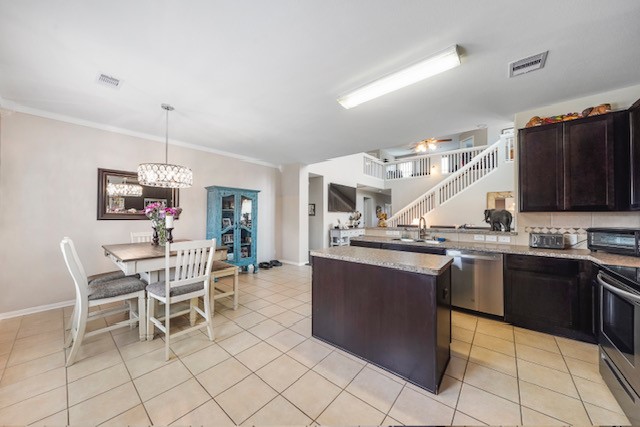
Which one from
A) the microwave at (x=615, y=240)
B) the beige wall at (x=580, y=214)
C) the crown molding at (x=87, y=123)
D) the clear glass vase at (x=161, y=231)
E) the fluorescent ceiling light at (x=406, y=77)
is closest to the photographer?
the fluorescent ceiling light at (x=406, y=77)

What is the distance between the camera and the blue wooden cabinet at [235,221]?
4344 millimetres

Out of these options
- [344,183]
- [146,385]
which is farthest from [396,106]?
[344,183]

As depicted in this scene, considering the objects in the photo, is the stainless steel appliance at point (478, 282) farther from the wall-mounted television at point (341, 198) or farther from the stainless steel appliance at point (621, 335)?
the wall-mounted television at point (341, 198)

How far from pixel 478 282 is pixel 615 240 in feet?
3.86

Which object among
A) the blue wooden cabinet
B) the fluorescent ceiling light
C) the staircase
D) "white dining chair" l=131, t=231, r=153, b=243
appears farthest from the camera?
the staircase

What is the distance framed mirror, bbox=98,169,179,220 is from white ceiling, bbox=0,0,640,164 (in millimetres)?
801

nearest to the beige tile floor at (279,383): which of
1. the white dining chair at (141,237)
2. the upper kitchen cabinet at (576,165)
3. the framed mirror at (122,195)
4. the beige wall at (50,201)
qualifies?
the beige wall at (50,201)

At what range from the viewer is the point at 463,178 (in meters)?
6.06

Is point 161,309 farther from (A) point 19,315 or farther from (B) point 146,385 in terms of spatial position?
(A) point 19,315

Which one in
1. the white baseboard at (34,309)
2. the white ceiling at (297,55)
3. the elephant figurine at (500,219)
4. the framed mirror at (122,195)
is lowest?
the white baseboard at (34,309)

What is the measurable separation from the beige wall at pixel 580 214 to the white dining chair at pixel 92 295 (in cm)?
434

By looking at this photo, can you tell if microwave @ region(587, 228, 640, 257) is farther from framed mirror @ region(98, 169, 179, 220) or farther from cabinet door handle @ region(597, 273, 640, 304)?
framed mirror @ region(98, 169, 179, 220)

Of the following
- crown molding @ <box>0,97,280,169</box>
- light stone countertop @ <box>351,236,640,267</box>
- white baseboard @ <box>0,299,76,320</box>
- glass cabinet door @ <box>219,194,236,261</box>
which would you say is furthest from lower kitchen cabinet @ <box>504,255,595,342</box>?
white baseboard @ <box>0,299,76,320</box>

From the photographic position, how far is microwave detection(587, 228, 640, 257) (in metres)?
1.96
